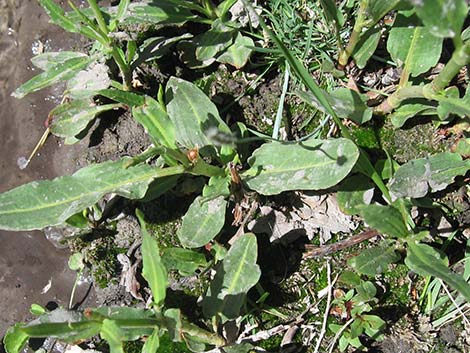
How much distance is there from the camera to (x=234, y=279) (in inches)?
92.7

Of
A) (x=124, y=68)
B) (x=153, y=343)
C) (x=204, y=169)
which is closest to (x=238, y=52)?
(x=124, y=68)

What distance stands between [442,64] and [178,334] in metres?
1.55

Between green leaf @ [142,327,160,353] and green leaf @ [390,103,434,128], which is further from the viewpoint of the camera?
green leaf @ [390,103,434,128]

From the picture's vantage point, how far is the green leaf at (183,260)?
2.42m

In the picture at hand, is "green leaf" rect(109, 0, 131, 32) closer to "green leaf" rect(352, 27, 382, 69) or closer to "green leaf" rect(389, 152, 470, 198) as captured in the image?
"green leaf" rect(352, 27, 382, 69)

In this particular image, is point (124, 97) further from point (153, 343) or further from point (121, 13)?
point (153, 343)

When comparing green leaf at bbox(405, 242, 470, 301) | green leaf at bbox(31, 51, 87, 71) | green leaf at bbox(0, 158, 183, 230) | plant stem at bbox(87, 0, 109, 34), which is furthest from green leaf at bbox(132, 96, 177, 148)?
green leaf at bbox(405, 242, 470, 301)

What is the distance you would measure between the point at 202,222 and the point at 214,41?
79 cm

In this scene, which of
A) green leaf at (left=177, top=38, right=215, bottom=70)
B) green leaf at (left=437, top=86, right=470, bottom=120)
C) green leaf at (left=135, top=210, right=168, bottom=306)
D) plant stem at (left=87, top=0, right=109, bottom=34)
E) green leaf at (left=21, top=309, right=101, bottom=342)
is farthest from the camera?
green leaf at (left=177, top=38, right=215, bottom=70)

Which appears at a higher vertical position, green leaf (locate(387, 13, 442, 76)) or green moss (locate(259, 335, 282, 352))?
green leaf (locate(387, 13, 442, 76))

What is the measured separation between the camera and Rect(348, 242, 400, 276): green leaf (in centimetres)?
234

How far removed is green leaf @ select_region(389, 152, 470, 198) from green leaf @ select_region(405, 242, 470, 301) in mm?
210

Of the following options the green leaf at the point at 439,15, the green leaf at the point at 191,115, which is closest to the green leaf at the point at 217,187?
the green leaf at the point at 191,115

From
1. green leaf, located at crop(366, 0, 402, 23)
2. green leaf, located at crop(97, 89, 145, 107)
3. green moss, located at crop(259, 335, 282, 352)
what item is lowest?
green moss, located at crop(259, 335, 282, 352)
